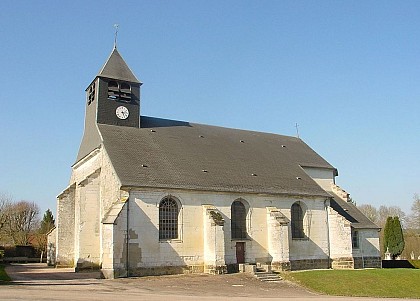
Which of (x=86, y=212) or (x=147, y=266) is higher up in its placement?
(x=86, y=212)

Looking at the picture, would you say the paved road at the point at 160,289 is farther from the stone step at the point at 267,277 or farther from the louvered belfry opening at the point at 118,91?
the louvered belfry opening at the point at 118,91

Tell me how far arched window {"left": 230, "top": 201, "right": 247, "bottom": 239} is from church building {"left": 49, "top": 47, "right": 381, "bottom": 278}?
0.06 meters

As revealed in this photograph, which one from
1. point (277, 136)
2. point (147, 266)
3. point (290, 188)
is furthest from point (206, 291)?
point (277, 136)

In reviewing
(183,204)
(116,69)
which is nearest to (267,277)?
(183,204)

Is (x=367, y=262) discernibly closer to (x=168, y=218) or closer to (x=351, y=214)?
(x=351, y=214)

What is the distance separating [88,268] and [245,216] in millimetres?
10367

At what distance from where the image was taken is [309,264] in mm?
29938

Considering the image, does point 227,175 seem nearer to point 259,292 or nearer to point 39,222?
point 259,292

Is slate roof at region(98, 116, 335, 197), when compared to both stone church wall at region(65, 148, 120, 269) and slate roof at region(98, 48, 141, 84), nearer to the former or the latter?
stone church wall at region(65, 148, 120, 269)

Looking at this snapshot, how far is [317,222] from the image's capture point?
31078 millimetres

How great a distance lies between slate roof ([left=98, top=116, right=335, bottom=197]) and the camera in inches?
1033

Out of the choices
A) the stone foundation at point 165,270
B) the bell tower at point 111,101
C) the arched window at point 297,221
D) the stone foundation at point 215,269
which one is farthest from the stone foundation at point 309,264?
the bell tower at point 111,101

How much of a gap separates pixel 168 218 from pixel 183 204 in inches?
48.1

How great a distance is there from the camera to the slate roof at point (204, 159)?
26.2 m
